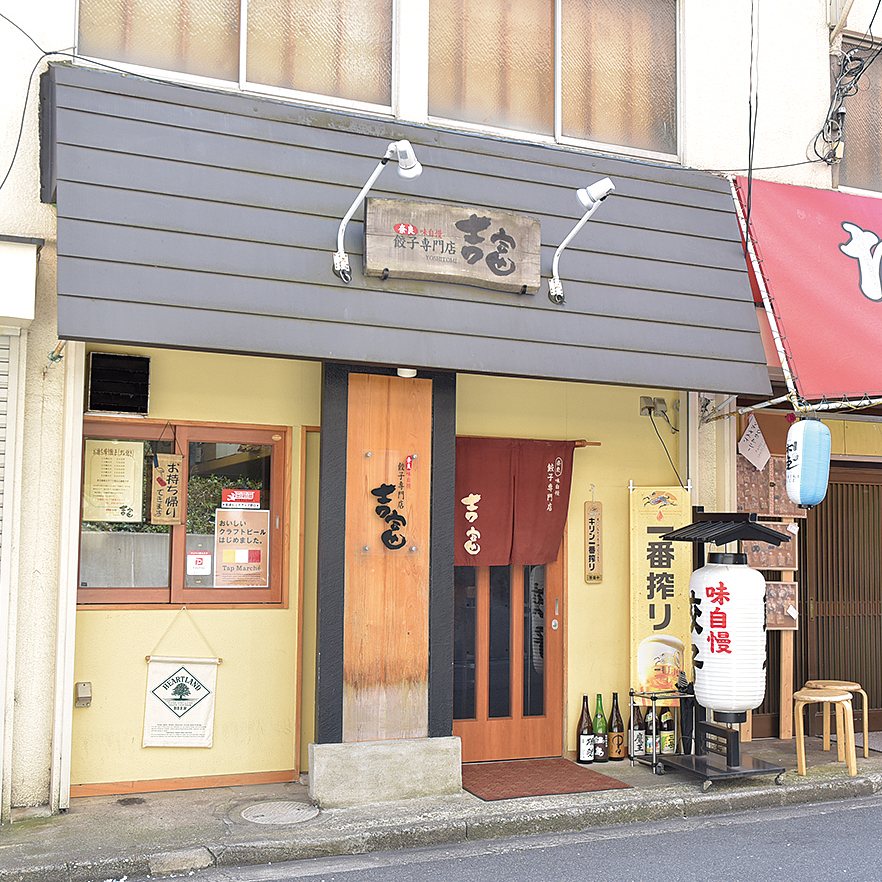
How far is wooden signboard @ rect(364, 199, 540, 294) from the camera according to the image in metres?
6.93

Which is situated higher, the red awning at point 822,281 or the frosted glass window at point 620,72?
the frosted glass window at point 620,72

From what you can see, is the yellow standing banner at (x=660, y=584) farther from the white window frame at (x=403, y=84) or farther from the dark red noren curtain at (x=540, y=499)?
the white window frame at (x=403, y=84)

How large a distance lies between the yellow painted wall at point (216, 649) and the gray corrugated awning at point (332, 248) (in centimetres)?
126

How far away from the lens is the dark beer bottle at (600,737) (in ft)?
27.6

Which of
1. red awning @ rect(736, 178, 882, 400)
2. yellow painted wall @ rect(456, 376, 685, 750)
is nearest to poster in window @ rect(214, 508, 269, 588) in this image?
yellow painted wall @ rect(456, 376, 685, 750)

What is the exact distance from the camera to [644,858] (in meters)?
6.29

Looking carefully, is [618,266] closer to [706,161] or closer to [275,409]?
[706,161]

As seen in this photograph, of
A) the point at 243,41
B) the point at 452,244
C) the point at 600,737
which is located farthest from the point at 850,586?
the point at 243,41

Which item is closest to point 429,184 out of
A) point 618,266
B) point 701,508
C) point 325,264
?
point 325,264

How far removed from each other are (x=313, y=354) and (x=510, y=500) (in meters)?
2.66

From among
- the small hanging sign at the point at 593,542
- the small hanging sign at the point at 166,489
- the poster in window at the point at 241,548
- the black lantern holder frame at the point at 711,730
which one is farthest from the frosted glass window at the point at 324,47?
the black lantern holder frame at the point at 711,730

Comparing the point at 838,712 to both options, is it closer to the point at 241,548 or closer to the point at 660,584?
the point at 660,584

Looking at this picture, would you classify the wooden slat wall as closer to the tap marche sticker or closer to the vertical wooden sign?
the vertical wooden sign

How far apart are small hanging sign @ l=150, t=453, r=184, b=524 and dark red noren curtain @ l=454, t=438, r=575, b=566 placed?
237 cm
